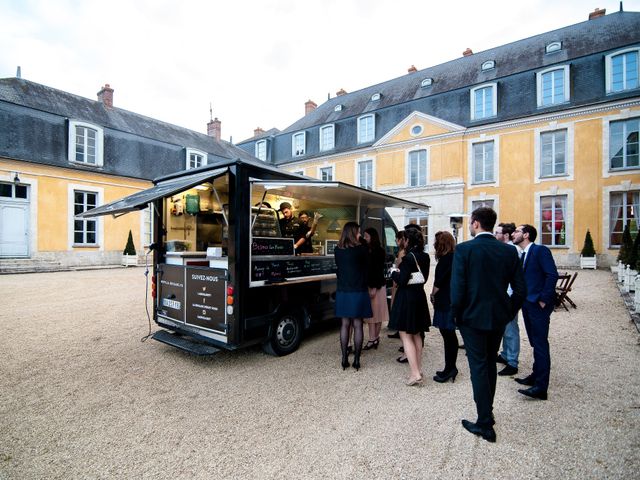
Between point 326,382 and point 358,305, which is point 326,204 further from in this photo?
point 326,382

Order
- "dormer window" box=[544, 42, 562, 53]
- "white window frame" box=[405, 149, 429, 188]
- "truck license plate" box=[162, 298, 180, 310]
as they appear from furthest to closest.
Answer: "white window frame" box=[405, 149, 429, 188] < "dormer window" box=[544, 42, 562, 53] < "truck license plate" box=[162, 298, 180, 310]

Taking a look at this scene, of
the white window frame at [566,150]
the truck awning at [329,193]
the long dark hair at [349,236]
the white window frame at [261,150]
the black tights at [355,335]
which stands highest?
the white window frame at [261,150]

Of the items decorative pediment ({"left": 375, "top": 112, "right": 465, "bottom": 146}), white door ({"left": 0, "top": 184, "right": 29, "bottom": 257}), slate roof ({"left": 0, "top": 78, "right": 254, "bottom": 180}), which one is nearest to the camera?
white door ({"left": 0, "top": 184, "right": 29, "bottom": 257})

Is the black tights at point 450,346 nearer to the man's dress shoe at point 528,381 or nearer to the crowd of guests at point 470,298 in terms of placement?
the crowd of guests at point 470,298

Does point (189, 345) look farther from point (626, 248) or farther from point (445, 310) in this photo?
point (626, 248)

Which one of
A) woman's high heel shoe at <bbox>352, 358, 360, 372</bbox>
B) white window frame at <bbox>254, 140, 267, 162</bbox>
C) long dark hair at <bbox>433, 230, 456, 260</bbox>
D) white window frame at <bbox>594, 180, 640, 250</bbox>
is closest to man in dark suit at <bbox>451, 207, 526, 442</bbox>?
long dark hair at <bbox>433, 230, 456, 260</bbox>

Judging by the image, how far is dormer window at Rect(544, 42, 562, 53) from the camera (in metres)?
16.5

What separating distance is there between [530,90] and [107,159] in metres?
21.1

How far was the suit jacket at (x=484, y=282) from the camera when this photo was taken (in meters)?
2.70

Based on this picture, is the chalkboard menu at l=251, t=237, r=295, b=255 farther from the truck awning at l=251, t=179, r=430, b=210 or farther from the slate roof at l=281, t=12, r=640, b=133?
the slate roof at l=281, t=12, r=640, b=133

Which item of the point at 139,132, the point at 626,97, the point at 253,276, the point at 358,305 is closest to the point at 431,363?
the point at 358,305

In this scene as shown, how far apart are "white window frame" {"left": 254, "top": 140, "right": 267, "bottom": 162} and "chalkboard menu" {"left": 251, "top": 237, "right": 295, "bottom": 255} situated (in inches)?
888

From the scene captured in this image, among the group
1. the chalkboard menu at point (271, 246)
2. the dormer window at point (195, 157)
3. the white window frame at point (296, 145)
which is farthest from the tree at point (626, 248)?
the dormer window at point (195, 157)

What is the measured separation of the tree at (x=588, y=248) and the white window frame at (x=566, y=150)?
9.22 feet
